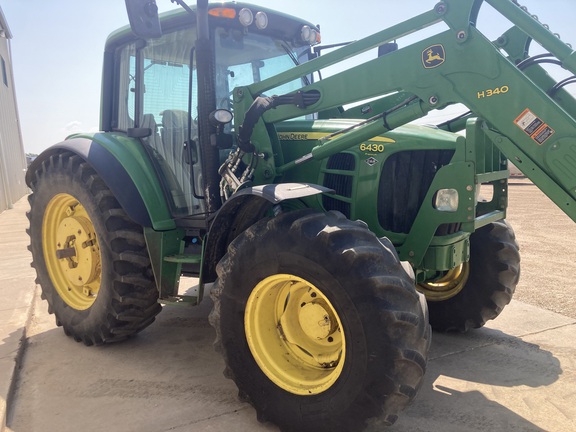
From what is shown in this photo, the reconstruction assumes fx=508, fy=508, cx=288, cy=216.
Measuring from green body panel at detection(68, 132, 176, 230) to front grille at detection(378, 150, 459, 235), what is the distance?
154cm

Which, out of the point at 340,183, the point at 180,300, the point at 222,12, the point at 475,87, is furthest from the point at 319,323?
the point at 222,12

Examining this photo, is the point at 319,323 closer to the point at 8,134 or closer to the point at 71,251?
the point at 71,251

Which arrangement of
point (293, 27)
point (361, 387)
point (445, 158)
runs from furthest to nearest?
point (293, 27) → point (445, 158) → point (361, 387)

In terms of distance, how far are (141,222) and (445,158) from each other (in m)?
2.09

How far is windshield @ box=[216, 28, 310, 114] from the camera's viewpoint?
3479 millimetres

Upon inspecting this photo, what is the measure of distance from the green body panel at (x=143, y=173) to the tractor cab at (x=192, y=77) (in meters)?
0.06

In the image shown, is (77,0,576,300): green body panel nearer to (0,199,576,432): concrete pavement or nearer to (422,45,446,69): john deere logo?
(422,45,446,69): john deere logo

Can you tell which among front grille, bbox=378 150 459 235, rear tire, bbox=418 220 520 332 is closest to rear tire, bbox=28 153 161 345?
front grille, bbox=378 150 459 235

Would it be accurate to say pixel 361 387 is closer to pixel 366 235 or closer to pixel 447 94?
pixel 366 235

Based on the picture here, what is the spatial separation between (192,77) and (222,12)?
1.62ft

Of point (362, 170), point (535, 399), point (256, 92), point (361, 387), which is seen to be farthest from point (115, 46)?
point (535, 399)

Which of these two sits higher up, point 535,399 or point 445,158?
point 445,158

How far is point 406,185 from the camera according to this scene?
325 cm

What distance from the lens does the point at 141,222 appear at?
3.54 metres
